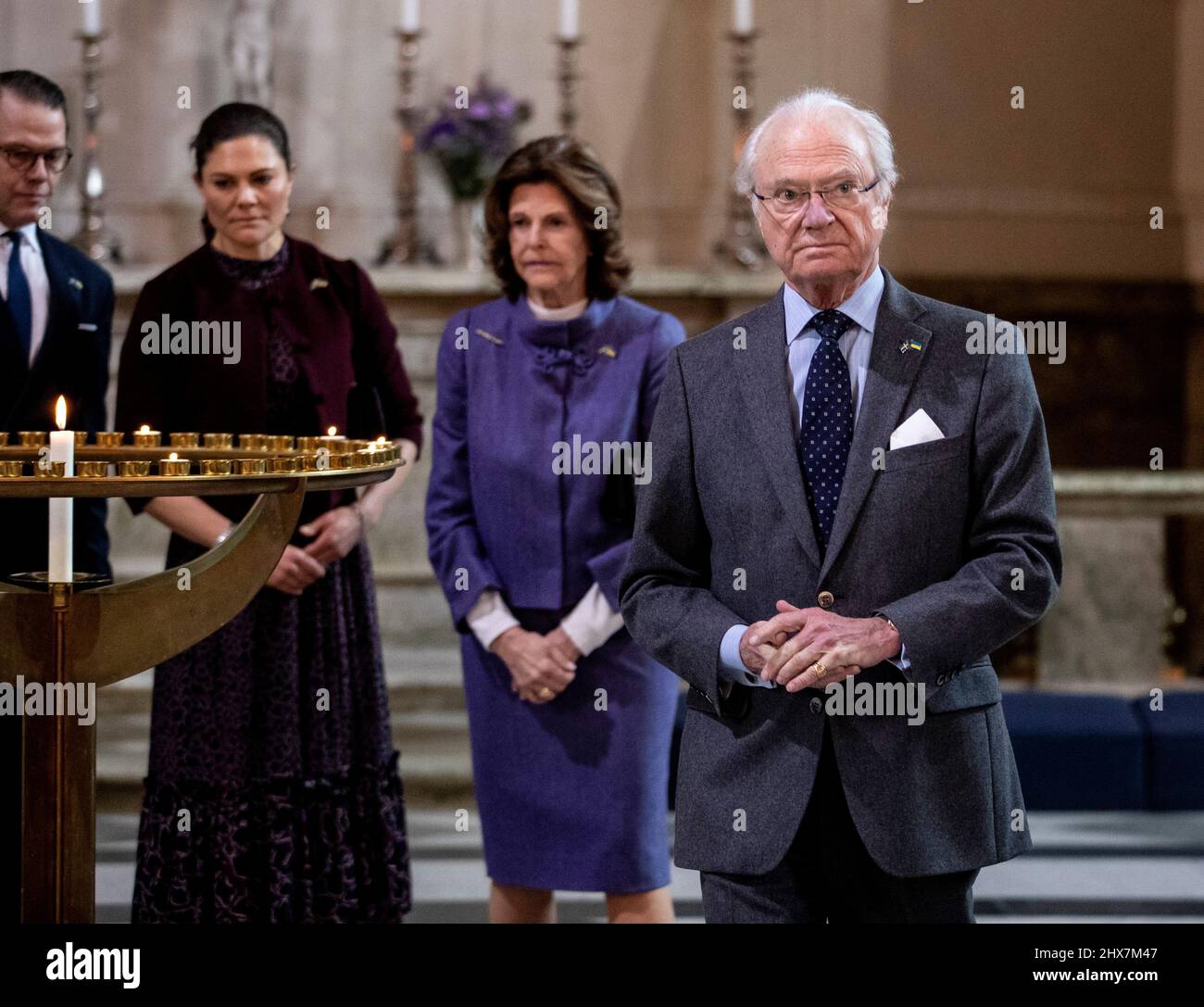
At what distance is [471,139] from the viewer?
23.2 ft

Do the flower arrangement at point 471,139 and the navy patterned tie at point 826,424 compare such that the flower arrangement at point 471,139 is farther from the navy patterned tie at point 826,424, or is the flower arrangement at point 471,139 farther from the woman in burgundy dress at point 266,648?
the navy patterned tie at point 826,424

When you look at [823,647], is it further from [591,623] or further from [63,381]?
[63,381]

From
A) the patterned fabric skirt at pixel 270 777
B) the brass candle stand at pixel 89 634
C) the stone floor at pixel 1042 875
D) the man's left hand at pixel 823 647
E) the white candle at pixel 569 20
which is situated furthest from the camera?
the white candle at pixel 569 20

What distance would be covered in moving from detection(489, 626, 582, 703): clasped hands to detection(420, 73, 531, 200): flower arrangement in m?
Result: 3.90

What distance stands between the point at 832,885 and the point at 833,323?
81 cm

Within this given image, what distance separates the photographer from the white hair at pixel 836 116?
246 cm

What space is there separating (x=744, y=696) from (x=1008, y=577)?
42 cm

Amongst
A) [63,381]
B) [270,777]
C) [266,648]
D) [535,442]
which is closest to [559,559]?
[535,442]

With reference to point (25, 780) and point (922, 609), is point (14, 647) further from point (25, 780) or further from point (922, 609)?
point (922, 609)

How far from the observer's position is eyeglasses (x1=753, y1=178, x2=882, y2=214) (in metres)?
2.44

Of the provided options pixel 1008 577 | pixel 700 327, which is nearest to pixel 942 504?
pixel 1008 577

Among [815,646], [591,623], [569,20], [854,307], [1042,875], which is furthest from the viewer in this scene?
[569,20]

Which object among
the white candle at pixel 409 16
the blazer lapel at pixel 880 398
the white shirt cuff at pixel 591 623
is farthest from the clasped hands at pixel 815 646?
the white candle at pixel 409 16

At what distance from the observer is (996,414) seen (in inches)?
95.3
